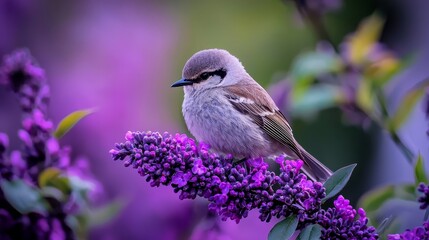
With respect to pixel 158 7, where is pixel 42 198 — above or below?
below

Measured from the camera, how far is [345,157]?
6.30 metres

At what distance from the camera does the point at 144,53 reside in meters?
6.52

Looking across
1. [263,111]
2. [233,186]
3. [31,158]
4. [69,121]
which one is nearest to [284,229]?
[233,186]

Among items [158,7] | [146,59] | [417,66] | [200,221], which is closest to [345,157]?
[417,66]

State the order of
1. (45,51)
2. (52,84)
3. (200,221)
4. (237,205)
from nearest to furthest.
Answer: (237,205), (200,221), (52,84), (45,51)

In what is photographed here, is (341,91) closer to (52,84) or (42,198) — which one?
(42,198)

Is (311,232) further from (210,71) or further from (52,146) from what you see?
(210,71)

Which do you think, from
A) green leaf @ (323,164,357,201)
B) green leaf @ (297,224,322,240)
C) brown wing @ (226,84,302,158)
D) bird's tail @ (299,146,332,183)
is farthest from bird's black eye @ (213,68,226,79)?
green leaf @ (297,224,322,240)

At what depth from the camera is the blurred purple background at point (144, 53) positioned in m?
4.41

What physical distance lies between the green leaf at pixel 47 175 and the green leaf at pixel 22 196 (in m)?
0.04

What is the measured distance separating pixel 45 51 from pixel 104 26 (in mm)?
1192

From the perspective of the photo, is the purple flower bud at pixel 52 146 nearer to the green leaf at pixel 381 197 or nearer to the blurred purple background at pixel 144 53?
the blurred purple background at pixel 144 53

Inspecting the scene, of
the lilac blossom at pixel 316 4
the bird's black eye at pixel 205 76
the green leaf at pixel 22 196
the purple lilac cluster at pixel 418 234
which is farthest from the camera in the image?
the lilac blossom at pixel 316 4

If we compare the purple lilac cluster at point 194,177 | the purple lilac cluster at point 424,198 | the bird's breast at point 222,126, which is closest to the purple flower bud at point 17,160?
the purple lilac cluster at point 194,177
